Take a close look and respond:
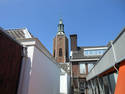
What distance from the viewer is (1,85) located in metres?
2.46

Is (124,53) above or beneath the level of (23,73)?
above

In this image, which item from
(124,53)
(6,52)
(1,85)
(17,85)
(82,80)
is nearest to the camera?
(124,53)

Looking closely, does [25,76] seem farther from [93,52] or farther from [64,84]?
[93,52]

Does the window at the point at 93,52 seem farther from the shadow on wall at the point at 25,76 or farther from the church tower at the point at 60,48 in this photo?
the shadow on wall at the point at 25,76

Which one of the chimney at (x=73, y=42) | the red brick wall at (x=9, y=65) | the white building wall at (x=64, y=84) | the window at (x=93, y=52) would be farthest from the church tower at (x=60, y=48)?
the red brick wall at (x=9, y=65)

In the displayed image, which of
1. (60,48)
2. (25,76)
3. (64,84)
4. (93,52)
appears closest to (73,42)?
(93,52)

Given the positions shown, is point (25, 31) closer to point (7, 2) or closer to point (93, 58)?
point (7, 2)

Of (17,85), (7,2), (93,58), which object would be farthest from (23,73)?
(93,58)

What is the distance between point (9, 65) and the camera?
2816mm

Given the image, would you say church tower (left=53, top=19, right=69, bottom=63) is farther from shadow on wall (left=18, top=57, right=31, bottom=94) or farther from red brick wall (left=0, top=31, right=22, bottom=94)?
red brick wall (left=0, top=31, right=22, bottom=94)

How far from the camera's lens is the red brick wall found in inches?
101

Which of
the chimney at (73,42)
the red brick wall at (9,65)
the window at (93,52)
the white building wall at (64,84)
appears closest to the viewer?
the red brick wall at (9,65)

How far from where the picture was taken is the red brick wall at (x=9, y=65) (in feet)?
8.38

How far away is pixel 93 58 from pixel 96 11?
9.42 metres
